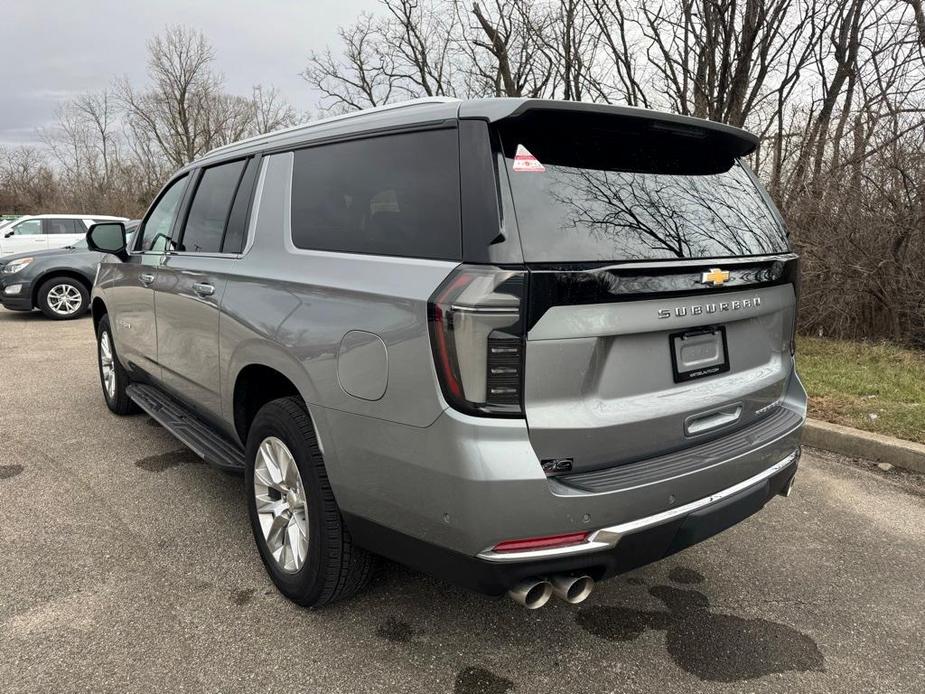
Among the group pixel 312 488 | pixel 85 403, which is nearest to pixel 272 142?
pixel 312 488

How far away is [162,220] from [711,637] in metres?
3.90

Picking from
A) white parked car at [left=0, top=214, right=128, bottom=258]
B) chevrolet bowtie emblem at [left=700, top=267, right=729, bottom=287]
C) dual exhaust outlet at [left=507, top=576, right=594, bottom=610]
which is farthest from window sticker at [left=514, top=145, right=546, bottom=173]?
white parked car at [left=0, top=214, right=128, bottom=258]

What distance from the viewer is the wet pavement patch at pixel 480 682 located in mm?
2210

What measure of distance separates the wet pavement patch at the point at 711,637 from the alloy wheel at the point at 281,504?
1.16 metres

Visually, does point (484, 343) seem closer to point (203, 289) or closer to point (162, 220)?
point (203, 289)

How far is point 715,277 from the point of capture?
225 cm

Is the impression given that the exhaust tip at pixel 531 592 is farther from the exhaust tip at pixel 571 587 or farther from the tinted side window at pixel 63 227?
the tinted side window at pixel 63 227

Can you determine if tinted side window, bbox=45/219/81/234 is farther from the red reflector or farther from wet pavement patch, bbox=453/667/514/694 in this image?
the red reflector

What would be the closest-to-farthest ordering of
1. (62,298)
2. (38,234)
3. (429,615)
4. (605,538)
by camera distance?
1. (605,538)
2. (429,615)
3. (62,298)
4. (38,234)

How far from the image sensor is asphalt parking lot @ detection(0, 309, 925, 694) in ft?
7.48

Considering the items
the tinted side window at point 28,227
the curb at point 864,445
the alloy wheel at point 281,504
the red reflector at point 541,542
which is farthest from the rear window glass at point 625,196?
the tinted side window at point 28,227

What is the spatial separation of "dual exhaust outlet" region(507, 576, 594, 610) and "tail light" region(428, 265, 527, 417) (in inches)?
21.0

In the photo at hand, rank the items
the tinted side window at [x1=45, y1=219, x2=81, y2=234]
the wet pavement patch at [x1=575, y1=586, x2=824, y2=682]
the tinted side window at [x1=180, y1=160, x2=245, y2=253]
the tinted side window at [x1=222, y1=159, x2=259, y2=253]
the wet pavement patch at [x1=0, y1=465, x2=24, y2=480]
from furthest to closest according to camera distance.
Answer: the tinted side window at [x1=45, y1=219, x2=81, y2=234], the wet pavement patch at [x1=0, y1=465, x2=24, y2=480], the tinted side window at [x1=180, y1=160, x2=245, y2=253], the tinted side window at [x1=222, y1=159, x2=259, y2=253], the wet pavement patch at [x1=575, y1=586, x2=824, y2=682]

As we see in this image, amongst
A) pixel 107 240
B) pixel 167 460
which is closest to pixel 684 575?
pixel 167 460
